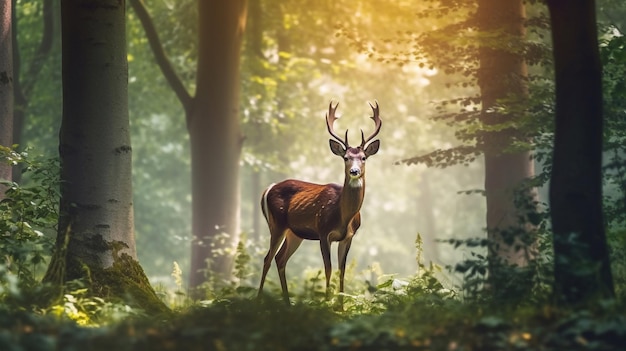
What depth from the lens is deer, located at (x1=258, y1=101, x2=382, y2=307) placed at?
10352 millimetres

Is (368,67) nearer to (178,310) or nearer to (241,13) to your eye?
(241,13)

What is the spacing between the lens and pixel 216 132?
56.1 feet

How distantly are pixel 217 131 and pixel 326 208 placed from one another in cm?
668

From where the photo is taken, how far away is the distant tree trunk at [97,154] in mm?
9016

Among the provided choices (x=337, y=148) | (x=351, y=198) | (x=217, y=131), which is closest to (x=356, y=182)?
(x=351, y=198)

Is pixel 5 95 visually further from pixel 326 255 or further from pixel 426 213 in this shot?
pixel 426 213

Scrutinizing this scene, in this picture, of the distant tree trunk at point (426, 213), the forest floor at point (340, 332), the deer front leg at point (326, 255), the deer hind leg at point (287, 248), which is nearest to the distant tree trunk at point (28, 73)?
the deer hind leg at point (287, 248)

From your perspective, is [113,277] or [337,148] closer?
[113,277]

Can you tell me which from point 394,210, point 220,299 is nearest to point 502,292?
point 220,299

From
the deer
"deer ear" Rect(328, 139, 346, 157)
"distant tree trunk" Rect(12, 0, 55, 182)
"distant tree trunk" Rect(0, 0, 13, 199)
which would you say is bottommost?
the deer

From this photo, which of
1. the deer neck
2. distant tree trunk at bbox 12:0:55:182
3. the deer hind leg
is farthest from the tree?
the deer neck

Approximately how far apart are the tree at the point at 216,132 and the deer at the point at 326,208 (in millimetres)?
Answer: 5401

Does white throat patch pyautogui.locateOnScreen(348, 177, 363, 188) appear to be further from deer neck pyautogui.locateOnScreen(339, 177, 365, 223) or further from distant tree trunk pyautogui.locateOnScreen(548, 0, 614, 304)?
distant tree trunk pyautogui.locateOnScreen(548, 0, 614, 304)

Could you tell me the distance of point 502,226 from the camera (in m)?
14.3
